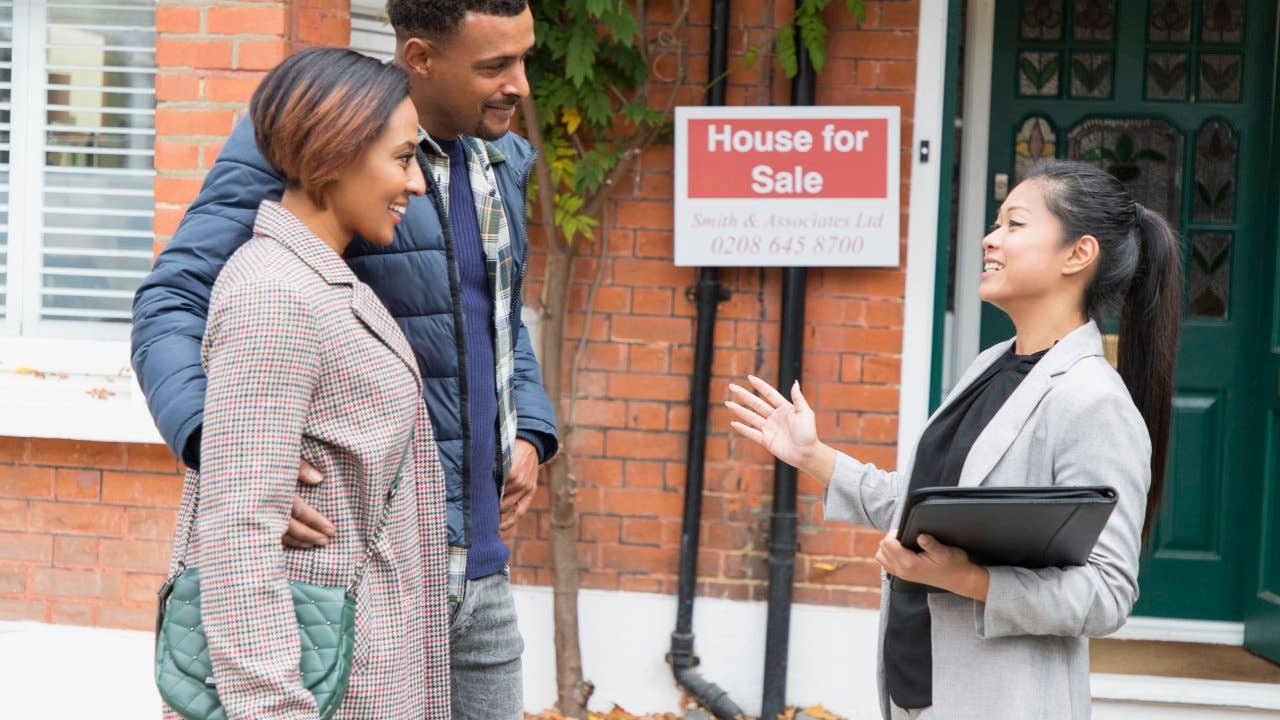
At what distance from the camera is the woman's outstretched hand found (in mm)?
2492

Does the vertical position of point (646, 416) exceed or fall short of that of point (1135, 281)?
it falls short

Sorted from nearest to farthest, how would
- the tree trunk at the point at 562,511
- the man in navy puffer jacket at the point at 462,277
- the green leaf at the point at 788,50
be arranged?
the man in navy puffer jacket at the point at 462,277 → the green leaf at the point at 788,50 → the tree trunk at the point at 562,511

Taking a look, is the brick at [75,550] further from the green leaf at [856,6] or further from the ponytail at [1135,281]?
the ponytail at [1135,281]

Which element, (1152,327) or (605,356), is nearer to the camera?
(1152,327)

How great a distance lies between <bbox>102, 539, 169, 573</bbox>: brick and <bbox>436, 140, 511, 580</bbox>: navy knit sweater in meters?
2.47

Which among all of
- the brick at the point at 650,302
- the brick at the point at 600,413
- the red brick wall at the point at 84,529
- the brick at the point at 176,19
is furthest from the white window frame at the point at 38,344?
the brick at the point at 650,302

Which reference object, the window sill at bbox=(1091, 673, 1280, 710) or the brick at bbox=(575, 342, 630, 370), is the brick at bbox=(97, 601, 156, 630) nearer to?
the brick at bbox=(575, 342, 630, 370)

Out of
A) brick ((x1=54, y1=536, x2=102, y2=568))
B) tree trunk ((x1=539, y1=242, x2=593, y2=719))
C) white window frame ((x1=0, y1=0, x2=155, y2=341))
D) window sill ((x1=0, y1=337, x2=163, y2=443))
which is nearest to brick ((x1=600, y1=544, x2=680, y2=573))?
tree trunk ((x1=539, y1=242, x2=593, y2=719))

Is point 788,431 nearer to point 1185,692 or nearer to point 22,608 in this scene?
point 1185,692

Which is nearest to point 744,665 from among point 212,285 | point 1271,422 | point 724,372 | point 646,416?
point 646,416

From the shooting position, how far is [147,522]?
14.4 feet

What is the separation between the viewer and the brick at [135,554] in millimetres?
4402

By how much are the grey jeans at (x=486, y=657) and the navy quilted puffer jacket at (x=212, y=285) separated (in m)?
0.20

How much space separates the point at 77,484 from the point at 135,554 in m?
0.32
